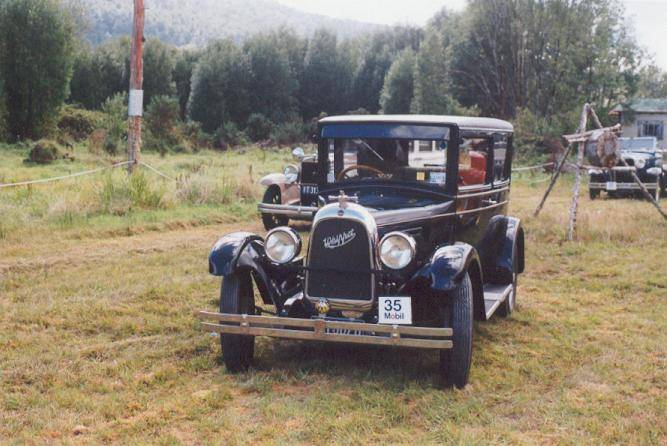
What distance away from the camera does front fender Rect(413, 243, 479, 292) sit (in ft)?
14.1

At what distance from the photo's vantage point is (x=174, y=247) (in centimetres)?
915

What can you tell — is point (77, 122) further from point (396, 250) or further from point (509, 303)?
point (396, 250)

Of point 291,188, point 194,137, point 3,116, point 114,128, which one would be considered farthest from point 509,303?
point 194,137

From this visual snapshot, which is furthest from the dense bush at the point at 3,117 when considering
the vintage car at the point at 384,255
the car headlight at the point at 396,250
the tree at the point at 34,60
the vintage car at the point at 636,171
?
the car headlight at the point at 396,250

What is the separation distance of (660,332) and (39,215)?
8648 millimetres

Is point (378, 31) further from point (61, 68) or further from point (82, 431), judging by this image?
point (82, 431)

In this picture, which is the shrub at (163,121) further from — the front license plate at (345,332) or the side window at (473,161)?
the front license plate at (345,332)

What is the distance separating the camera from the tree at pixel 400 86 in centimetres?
3769

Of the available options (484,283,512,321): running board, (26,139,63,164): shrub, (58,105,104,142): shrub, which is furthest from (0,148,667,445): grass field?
(58,105,104,142): shrub

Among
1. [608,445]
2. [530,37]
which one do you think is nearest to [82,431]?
[608,445]

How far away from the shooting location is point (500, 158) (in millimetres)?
6387

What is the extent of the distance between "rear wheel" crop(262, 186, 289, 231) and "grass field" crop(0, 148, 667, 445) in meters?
2.45

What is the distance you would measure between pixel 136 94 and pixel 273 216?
3929 mm

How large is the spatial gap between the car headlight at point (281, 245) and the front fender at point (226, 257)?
0.20 m
